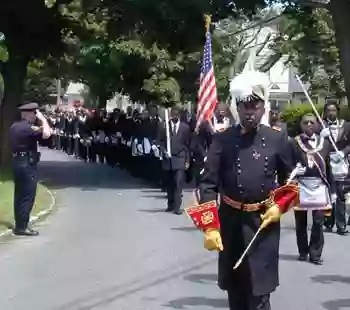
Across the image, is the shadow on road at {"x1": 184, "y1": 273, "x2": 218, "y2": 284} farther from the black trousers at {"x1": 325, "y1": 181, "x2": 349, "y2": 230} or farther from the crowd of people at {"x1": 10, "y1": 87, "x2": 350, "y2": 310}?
the black trousers at {"x1": 325, "y1": 181, "x2": 349, "y2": 230}

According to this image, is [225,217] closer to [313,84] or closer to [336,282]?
[336,282]

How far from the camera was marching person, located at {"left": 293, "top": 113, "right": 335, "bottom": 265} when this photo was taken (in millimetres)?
11109

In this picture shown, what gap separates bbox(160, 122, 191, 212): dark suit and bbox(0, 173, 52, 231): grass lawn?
2.36 metres

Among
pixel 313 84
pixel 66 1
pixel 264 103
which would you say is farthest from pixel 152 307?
pixel 313 84

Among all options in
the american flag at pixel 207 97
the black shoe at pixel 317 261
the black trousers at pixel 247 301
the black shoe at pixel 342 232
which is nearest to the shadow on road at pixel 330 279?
the black shoe at pixel 317 261

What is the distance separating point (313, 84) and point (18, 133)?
1523 inches

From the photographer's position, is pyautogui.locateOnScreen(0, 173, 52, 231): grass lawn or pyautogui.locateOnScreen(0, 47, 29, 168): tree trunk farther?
pyautogui.locateOnScreen(0, 47, 29, 168): tree trunk

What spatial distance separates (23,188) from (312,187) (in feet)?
14.3

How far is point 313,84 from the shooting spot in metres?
50.3

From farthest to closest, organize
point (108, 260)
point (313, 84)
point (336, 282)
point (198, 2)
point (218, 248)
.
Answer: point (313, 84), point (198, 2), point (108, 260), point (336, 282), point (218, 248)

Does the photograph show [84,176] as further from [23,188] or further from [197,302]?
[197,302]

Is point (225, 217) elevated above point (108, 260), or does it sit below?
above

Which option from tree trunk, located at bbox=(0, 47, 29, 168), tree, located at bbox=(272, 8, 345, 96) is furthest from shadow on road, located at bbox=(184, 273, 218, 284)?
tree, located at bbox=(272, 8, 345, 96)

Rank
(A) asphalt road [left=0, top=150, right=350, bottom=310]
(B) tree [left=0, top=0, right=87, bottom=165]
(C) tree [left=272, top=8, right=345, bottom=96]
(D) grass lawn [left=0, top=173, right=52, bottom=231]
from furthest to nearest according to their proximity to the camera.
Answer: (C) tree [left=272, top=8, right=345, bottom=96] < (B) tree [left=0, top=0, right=87, bottom=165] < (D) grass lawn [left=0, top=173, right=52, bottom=231] < (A) asphalt road [left=0, top=150, right=350, bottom=310]
